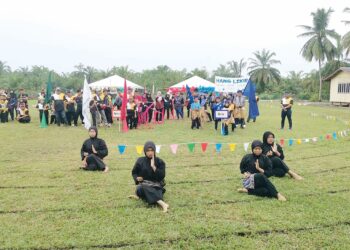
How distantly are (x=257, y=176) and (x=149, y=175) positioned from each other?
178 cm

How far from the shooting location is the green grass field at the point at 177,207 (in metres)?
4.40

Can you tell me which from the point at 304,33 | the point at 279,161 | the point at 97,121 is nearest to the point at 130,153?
the point at 279,161

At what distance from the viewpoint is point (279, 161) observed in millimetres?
7285

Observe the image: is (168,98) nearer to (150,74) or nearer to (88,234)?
(88,234)

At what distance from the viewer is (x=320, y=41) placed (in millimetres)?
45531

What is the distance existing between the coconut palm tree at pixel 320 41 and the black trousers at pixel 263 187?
139 feet

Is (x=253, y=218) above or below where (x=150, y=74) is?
below

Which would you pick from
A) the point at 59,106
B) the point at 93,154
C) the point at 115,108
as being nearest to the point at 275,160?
the point at 93,154

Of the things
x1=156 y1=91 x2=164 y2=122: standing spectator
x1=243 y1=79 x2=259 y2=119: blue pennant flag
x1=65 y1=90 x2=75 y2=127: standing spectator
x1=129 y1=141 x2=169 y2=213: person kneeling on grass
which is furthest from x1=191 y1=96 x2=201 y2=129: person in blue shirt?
x1=129 y1=141 x2=169 y2=213: person kneeling on grass

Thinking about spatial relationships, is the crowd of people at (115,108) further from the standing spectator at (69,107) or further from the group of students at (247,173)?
the group of students at (247,173)

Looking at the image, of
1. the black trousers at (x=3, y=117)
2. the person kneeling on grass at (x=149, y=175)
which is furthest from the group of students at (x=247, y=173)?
the black trousers at (x=3, y=117)

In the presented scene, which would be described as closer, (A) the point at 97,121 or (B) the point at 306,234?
(B) the point at 306,234

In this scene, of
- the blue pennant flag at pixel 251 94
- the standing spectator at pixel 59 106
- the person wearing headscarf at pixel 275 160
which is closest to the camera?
the person wearing headscarf at pixel 275 160

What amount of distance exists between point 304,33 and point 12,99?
38639 millimetres
